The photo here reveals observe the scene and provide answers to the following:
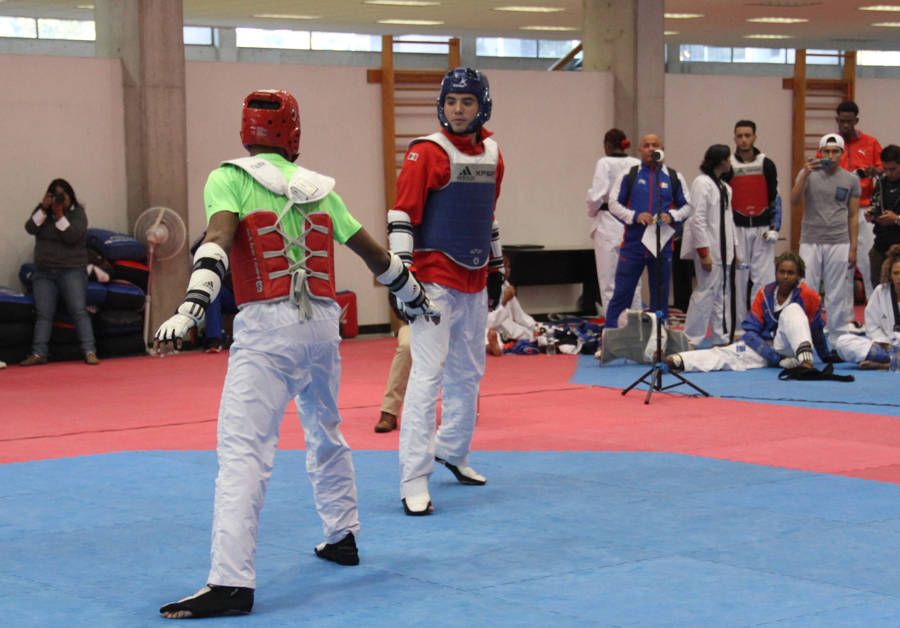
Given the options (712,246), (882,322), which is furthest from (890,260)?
(712,246)

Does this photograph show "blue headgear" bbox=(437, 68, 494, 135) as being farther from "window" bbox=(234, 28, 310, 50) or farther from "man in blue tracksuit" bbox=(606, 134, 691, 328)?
"window" bbox=(234, 28, 310, 50)

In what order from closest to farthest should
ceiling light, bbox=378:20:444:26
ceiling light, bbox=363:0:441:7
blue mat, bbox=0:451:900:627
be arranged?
1. blue mat, bbox=0:451:900:627
2. ceiling light, bbox=363:0:441:7
3. ceiling light, bbox=378:20:444:26

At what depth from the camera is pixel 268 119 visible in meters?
4.69

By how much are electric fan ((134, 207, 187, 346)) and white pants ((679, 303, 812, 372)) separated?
16.5 ft

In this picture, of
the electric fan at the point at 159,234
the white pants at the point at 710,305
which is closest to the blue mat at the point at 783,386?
the white pants at the point at 710,305

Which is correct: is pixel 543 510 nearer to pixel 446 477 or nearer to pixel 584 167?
pixel 446 477

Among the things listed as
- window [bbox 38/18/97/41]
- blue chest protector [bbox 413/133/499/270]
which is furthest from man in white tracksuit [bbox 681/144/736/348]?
window [bbox 38/18/97/41]

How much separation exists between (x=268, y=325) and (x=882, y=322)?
7326 millimetres

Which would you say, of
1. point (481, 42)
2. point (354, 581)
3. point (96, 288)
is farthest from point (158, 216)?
point (481, 42)

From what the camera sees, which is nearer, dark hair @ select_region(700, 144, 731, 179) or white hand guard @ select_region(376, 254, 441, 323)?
white hand guard @ select_region(376, 254, 441, 323)

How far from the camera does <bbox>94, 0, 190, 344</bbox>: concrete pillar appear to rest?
506 inches

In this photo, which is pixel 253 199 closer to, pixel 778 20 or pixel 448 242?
pixel 448 242

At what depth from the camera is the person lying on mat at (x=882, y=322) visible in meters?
10.4

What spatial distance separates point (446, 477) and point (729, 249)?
20.3 feet
